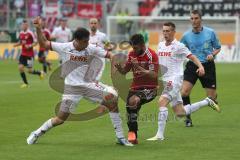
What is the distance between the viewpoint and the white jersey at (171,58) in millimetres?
14062

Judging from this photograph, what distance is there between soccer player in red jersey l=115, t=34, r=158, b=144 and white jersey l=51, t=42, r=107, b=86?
48 centimetres

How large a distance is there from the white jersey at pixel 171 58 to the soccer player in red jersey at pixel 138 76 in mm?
1211

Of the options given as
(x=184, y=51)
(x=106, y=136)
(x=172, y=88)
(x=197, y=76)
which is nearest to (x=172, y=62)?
(x=184, y=51)

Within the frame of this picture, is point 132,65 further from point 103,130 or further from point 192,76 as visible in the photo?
point 192,76

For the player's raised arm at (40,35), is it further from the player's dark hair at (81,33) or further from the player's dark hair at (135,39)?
the player's dark hair at (135,39)

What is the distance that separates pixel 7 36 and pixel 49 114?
30.3 m

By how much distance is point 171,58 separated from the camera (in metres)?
14.1

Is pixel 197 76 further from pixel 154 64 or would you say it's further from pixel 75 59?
pixel 75 59

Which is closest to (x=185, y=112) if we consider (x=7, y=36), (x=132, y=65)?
(x=132, y=65)

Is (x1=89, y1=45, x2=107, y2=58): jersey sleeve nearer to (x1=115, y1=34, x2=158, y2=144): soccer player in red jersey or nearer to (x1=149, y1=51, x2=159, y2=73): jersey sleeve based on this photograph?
(x1=115, y1=34, x2=158, y2=144): soccer player in red jersey

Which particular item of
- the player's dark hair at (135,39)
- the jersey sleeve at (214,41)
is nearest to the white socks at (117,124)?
the player's dark hair at (135,39)

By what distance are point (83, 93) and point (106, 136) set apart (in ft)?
4.85

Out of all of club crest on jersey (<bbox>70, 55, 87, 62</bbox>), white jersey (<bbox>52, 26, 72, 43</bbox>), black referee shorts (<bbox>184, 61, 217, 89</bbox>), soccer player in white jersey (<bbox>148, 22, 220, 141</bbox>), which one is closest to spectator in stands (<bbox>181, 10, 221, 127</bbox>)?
black referee shorts (<bbox>184, 61, 217, 89</bbox>)

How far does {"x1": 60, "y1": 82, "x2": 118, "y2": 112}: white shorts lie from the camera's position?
12.5 meters
